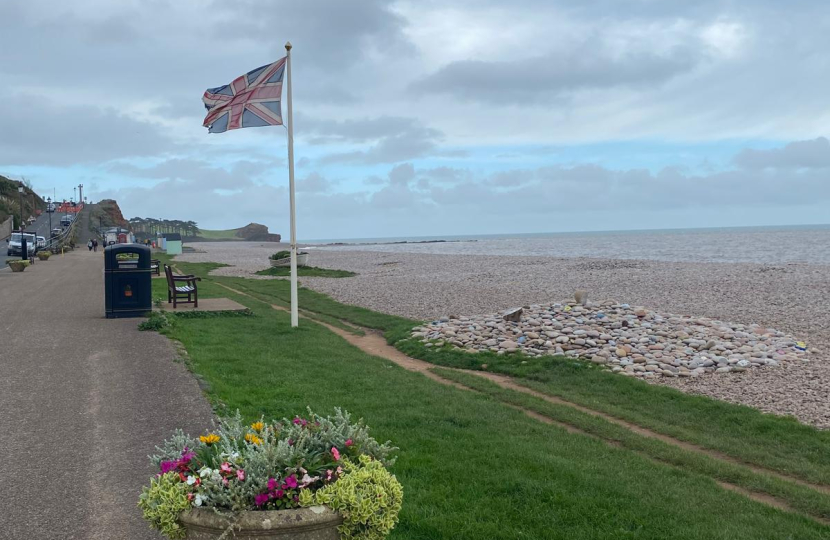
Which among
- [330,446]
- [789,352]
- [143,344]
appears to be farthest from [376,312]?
[330,446]

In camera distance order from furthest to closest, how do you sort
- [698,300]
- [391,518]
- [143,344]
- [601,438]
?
[698,300]
[143,344]
[601,438]
[391,518]

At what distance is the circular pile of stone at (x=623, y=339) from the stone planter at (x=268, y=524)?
8.27m

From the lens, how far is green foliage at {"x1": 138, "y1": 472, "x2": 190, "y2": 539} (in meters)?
2.92

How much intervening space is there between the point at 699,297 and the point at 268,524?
21.1m

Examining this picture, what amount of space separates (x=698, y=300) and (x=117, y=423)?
18.2 metres

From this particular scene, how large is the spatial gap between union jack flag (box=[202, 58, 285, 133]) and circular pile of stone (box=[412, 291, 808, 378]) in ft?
17.3

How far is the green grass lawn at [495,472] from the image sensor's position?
15.1ft

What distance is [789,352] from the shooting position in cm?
1123

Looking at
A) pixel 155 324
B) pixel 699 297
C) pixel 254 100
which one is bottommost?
pixel 699 297

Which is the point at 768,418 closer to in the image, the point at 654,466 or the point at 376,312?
the point at 654,466

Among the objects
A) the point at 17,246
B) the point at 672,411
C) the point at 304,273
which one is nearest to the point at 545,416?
the point at 672,411

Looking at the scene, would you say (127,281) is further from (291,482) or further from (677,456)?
(291,482)

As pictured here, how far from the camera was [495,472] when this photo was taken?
5562 millimetres

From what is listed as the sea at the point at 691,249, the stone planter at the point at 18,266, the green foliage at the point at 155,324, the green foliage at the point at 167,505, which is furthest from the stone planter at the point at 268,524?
the sea at the point at 691,249
